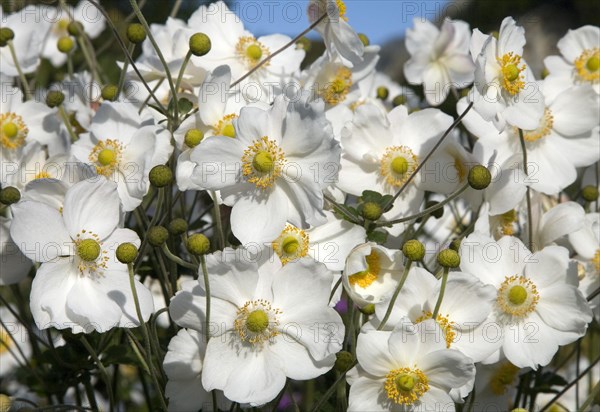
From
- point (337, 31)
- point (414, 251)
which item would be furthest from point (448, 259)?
point (337, 31)

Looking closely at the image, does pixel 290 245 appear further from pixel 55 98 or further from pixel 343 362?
pixel 55 98

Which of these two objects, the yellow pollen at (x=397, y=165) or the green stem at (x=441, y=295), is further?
the yellow pollen at (x=397, y=165)

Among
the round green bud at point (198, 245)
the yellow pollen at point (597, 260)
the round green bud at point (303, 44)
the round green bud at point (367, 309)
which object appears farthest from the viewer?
the round green bud at point (303, 44)

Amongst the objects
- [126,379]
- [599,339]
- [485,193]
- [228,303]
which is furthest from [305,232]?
[599,339]

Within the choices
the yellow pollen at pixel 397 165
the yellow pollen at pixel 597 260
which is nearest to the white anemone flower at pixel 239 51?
the yellow pollen at pixel 397 165

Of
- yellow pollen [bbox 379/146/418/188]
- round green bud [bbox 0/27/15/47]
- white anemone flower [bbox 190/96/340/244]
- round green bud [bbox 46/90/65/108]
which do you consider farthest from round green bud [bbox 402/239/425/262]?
round green bud [bbox 0/27/15/47]

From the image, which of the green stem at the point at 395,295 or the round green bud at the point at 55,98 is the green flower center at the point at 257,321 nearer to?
the green stem at the point at 395,295
